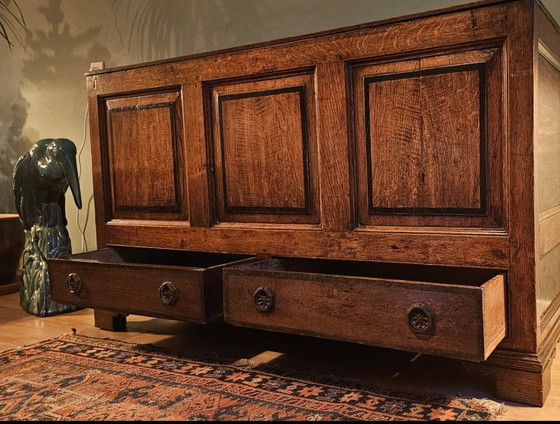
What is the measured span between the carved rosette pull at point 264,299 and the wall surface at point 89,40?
1.11m

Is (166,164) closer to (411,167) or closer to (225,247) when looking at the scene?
(225,247)

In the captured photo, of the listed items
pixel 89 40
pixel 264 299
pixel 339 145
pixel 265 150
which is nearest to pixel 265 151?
pixel 265 150

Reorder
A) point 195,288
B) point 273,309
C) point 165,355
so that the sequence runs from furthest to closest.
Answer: point 165,355
point 195,288
point 273,309

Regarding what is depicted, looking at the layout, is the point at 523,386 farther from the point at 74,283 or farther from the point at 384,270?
the point at 74,283

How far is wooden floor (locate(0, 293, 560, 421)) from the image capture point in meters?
1.51

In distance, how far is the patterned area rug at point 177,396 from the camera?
136 cm

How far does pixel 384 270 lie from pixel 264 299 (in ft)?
1.47

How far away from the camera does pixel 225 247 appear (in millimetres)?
1854

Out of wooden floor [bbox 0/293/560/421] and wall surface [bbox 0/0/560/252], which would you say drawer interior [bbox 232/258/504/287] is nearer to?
wooden floor [bbox 0/293/560/421]

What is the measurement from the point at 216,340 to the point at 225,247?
0.32 metres

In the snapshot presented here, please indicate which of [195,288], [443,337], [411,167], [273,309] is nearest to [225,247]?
[195,288]

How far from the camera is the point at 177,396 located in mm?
1491

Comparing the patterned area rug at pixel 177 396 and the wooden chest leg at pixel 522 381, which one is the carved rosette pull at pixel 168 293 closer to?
the patterned area rug at pixel 177 396

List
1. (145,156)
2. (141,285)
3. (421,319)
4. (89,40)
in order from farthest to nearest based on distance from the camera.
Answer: (89,40), (145,156), (141,285), (421,319)
